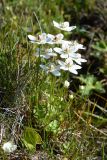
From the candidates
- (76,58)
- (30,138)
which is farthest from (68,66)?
(30,138)

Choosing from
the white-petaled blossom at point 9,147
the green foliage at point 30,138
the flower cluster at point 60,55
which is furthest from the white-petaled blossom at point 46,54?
the white-petaled blossom at point 9,147

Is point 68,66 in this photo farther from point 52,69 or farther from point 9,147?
point 9,147

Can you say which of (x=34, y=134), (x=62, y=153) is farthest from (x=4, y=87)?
(x=62, y=153)

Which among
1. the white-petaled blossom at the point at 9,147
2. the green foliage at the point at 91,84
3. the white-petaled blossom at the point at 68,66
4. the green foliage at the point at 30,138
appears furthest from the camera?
the green foliage at the point at 91,84

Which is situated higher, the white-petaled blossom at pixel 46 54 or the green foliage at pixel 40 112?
the white-petaled blossom at pixel 46 54

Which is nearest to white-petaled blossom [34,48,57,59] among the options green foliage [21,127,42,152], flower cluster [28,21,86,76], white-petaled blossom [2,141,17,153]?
flower cluster [28,21,86,76]

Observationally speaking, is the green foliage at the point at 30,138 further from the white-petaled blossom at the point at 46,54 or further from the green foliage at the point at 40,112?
the white-petaled blossom at the point at 46,54

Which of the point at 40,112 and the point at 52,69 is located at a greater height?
the point at 52,69

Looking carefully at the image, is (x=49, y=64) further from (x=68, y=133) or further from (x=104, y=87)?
(x=104, y=87)
